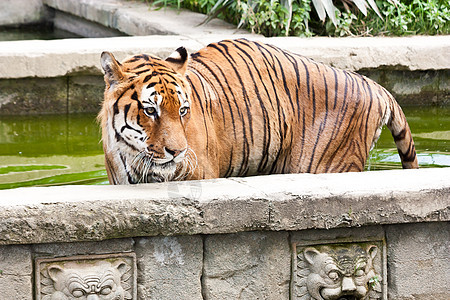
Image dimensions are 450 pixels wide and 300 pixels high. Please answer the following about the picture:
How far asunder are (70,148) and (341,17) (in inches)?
123

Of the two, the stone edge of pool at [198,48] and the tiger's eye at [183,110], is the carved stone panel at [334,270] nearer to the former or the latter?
the tiger's eye at [183,110]

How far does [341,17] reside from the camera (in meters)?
7.39

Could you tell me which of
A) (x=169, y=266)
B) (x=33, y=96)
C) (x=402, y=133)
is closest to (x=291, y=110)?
(x=402, y=133)

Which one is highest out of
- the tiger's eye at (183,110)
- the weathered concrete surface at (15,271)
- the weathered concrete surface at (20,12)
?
the tiger's eye at (183,110)

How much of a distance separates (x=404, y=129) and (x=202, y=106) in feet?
3.81

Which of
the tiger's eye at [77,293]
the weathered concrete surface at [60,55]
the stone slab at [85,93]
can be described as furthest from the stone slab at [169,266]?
the stone slab at [85,93]

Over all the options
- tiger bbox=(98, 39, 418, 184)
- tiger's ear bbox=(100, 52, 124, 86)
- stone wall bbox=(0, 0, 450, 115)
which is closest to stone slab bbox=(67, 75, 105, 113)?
stone wall bbox=(0, 0, 450, 115)

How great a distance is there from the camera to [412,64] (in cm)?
643

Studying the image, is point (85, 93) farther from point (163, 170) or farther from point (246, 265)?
point (246, 265)

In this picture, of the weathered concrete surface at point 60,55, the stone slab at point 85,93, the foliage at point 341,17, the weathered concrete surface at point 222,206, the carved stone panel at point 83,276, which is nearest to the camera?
the weathered concrete surface at point 222,206

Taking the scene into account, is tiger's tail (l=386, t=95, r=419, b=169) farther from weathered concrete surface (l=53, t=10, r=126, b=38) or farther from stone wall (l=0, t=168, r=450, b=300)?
weathered concrete surface (l=53, t=10, r=126, b=38)

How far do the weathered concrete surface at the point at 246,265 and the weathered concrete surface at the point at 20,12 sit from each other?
8.75 meters

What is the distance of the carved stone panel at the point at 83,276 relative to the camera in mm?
3236

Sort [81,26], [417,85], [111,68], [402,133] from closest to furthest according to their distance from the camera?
[111,68]
[402,133]
[417,85]
[81,26]
